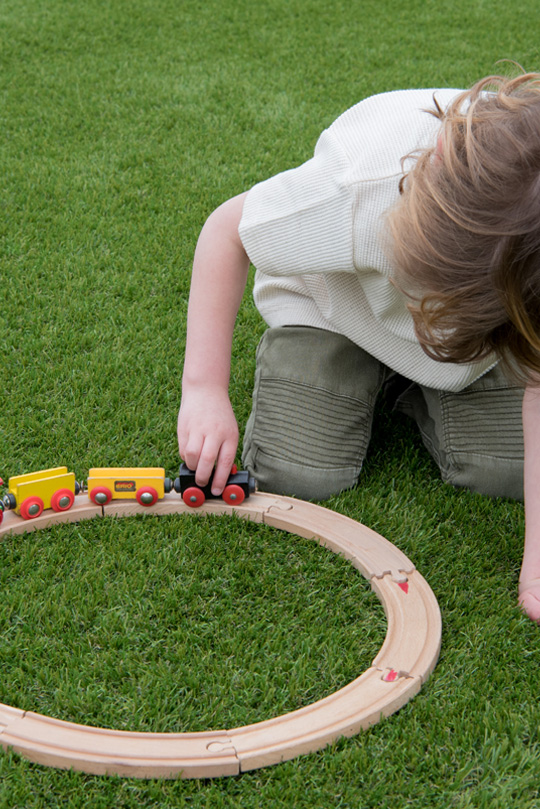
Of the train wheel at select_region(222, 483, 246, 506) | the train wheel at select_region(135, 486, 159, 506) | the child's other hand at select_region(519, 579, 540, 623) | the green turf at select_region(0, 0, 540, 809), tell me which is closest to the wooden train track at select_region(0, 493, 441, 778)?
the green turf at select_region(0, 0, 540, 809)

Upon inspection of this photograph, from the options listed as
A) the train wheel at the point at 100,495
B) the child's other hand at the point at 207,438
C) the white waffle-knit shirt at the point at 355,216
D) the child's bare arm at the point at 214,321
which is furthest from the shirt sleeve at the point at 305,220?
the train wheel at the point at 100,495

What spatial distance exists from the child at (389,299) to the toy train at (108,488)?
4cm

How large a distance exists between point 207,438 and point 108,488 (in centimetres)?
23

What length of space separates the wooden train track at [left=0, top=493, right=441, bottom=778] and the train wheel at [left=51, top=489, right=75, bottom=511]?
484 mm

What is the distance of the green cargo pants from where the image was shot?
1841mm

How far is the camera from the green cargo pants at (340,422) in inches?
72.5

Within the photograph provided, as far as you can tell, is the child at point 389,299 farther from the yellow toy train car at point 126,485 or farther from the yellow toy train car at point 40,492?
the yellow toy train car at point 40,492

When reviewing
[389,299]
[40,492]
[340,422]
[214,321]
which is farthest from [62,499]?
[389,299]

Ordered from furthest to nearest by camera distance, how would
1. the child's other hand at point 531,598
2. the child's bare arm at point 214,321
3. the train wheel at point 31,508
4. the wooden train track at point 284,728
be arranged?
the child's bare arm at point 214,321, the train wheel at point 31,508, the child's other hand at point 531,598, the wooden train track at point 284,728

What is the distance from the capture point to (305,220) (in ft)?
5.10

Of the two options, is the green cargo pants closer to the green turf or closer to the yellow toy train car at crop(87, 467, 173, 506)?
the green turf

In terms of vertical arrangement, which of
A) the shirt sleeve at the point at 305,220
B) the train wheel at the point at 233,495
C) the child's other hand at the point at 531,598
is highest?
the shirt sleeve at the point at 305,220

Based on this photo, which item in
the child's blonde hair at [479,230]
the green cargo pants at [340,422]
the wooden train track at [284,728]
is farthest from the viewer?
the green cargo pants at [340,422]

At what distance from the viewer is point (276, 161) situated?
3209 mm
